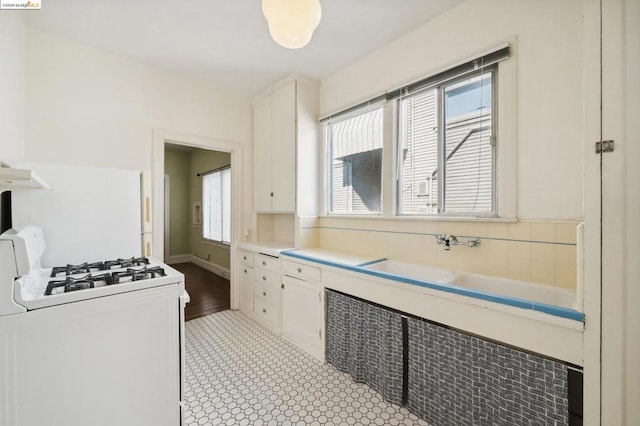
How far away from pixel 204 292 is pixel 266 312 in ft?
5.67

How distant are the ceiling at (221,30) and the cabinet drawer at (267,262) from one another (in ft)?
6.72

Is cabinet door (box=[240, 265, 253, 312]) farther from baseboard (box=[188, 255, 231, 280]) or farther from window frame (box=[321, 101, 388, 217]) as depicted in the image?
baseboard (box=[188, 255, 231, 280])

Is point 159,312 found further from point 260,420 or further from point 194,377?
point 194,377

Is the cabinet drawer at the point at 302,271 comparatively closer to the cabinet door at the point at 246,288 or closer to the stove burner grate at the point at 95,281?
the cabinet door at the point at 246,288

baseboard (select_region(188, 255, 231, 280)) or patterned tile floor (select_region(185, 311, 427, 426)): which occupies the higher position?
baseboard (select_region(188, 255, 231, 280))

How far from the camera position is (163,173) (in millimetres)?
2699

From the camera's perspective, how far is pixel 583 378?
106 centimetres

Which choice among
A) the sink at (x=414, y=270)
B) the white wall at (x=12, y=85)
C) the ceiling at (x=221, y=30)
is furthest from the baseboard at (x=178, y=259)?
the sink at (x=414, y=270)

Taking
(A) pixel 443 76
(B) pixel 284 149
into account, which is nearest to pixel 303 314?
(B) pixel 284 149

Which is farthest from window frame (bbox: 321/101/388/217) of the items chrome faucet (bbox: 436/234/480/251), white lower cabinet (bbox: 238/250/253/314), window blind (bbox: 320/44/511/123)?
white lower cabinet (bbox: 238/250/253/314)

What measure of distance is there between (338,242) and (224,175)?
3195mm

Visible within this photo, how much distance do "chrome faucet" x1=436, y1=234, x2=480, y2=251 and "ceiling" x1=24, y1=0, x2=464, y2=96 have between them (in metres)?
1.70

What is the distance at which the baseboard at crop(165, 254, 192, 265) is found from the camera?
5.98 metres

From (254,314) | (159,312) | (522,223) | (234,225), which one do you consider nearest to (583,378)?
(522,223)
